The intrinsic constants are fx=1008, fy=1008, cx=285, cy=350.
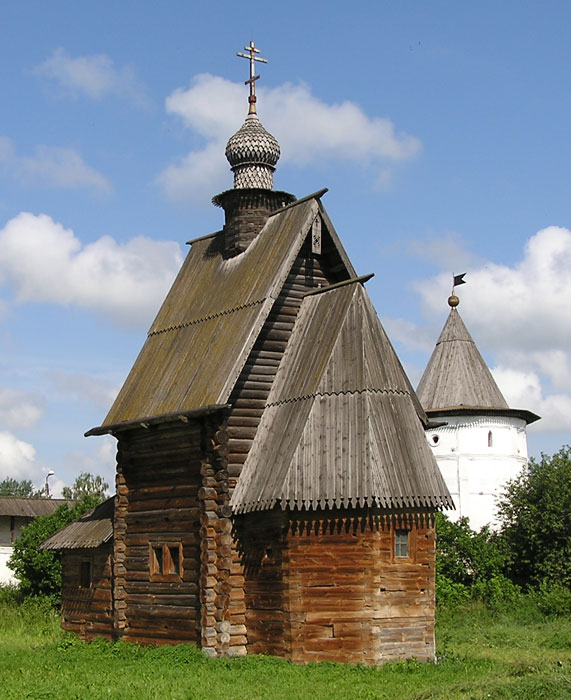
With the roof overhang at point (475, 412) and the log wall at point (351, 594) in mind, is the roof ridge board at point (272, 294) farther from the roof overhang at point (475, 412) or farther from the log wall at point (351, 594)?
the roof overhang at point (475, 412)

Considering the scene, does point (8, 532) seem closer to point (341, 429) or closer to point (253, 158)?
point (253, 158)

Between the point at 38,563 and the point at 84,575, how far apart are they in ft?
25.9

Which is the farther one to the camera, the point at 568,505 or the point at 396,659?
the point at 568,505

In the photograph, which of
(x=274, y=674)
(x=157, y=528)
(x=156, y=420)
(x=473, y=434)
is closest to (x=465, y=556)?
(x=473, y=434)

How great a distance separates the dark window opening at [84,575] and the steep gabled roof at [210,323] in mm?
4215

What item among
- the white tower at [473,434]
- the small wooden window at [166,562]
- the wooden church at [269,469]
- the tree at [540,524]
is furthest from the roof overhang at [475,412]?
the small wooden window at [166,562]

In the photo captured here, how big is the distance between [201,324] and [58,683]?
30.2 feet

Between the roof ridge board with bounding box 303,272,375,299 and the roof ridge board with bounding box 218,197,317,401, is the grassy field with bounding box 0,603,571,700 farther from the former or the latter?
the roof ridge board with bounding box 303,272,375,299

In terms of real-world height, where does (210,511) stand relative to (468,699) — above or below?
above

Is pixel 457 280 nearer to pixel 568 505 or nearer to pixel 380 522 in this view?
pixel 568 505

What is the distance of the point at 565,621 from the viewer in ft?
92.8

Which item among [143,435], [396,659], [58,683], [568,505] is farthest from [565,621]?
[58,683]

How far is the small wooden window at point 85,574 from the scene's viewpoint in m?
26.0

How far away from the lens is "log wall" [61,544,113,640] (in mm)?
24688
